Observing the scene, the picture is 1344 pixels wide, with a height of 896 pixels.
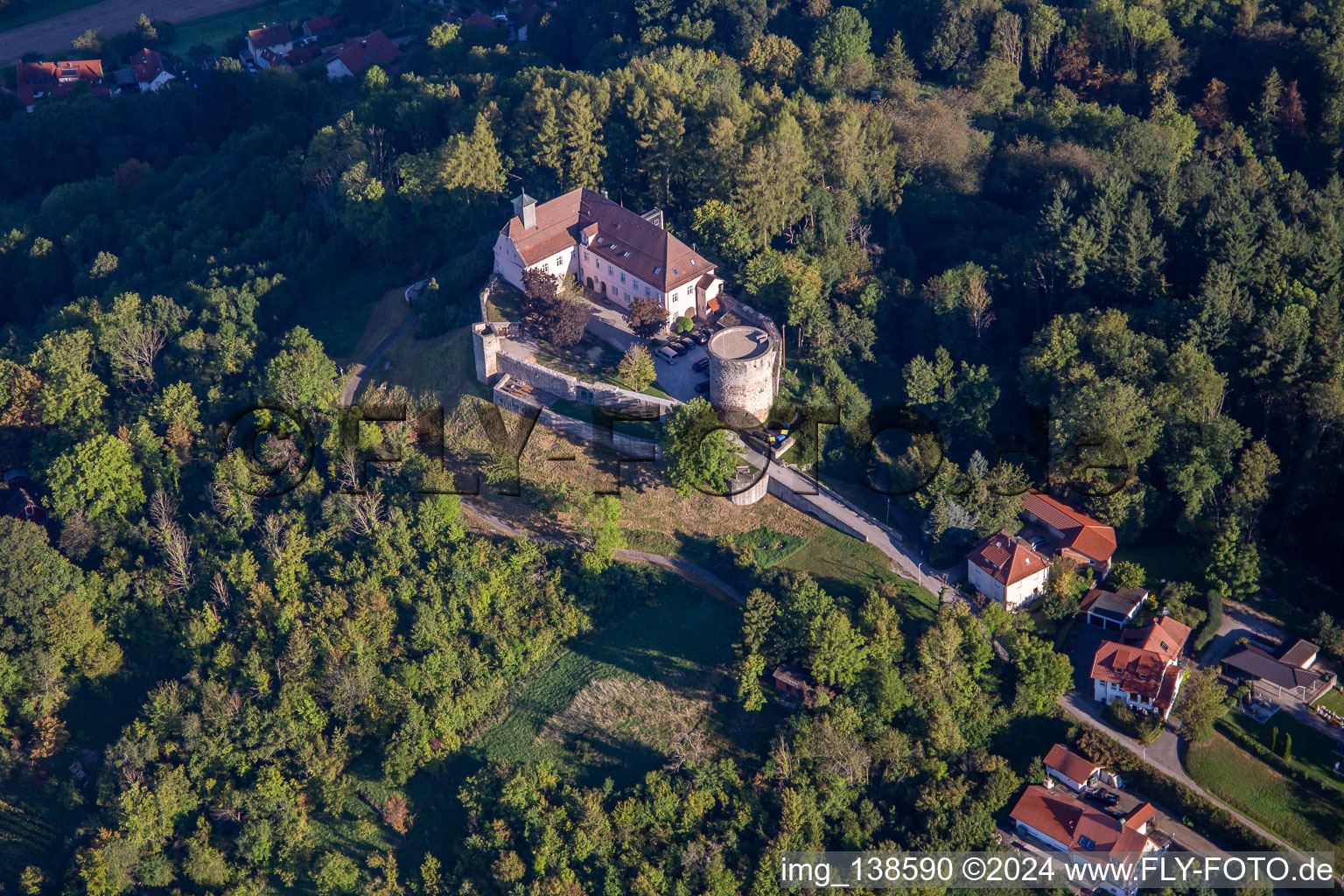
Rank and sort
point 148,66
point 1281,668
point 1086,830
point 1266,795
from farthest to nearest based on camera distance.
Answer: point 148,66, point 1281,668, point 1266,795, point 1086,830

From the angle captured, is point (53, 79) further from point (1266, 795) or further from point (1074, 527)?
point (1266, 795)

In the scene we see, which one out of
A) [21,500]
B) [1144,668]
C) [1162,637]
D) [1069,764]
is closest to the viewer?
[1069,764]

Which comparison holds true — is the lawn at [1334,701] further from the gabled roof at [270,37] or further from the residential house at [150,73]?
the residential house at [150,73]

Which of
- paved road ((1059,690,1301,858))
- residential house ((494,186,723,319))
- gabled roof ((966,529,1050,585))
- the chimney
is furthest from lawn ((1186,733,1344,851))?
the chimney

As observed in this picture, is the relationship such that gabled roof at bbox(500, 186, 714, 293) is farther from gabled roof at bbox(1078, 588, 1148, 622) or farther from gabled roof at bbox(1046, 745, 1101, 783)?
gabled roof at bbox(1046, 745, 1101, 783)

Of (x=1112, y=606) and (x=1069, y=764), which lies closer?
(x=1069, y=764)

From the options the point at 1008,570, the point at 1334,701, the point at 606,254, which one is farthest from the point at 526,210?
the point at 1334,701
